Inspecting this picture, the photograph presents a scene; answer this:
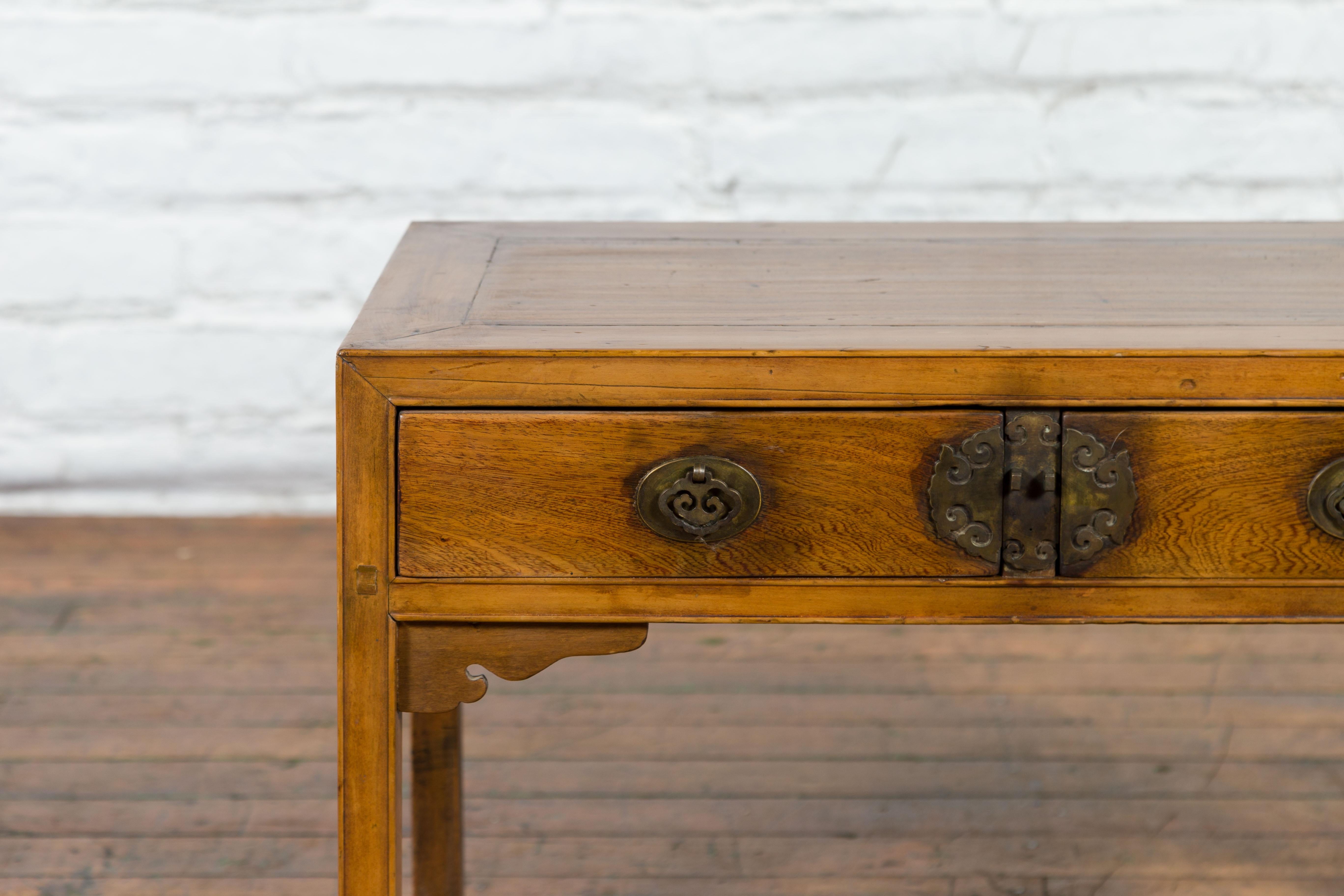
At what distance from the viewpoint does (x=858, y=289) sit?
39.5 inches

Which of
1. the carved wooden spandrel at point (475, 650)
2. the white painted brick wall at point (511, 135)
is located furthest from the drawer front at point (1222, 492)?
the white painted brick wall at point (511, 135)

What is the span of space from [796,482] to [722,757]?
0.83m

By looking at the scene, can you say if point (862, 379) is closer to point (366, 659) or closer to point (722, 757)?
point (366, 659)

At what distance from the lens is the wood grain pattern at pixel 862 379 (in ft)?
2.73

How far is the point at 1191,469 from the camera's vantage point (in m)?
0.85

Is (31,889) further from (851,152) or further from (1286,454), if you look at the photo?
(851,152)

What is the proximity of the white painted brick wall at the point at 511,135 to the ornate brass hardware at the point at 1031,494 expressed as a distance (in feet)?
4.71

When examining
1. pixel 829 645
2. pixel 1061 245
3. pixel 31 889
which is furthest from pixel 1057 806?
pixel 31 889

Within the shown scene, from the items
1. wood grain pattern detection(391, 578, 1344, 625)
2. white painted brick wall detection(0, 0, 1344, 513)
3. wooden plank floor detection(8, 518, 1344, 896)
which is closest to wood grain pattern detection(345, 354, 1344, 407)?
wood grain pattern detection(391, 578, 1344, 625)

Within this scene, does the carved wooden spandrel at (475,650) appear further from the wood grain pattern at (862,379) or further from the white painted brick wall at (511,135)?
the white painted brick wall at (511,135)

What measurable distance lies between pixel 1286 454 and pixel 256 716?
49.8 inches

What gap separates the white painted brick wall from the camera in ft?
7.18

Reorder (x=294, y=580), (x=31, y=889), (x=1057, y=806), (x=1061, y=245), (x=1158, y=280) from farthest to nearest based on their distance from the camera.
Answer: (x=294, y=580), (x=1057, y=806), (x=31, y=889), (x=1061, y=245), (x=1158, y=280)

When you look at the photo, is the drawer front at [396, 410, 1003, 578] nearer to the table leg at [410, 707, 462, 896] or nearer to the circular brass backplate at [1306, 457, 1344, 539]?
the circular brass backplate at [1306, 457, 1344, 539]
